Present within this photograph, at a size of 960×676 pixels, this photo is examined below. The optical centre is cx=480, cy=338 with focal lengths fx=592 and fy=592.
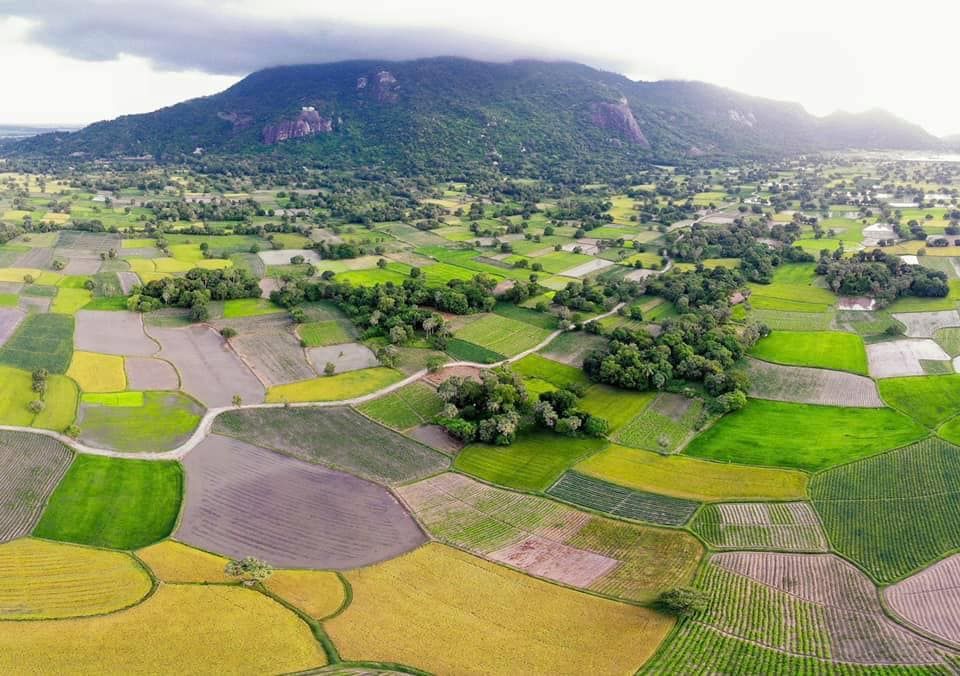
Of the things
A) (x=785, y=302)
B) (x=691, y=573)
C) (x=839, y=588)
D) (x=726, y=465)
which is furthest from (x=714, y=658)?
(x=785, y=302)

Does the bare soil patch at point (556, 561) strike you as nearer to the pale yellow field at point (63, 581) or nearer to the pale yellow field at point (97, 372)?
the pale yellow field at point (63, 581)

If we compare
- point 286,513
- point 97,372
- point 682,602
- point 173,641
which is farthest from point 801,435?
point 97,372

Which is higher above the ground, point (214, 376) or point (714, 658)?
point (214, 376)

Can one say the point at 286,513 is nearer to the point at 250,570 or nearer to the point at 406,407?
the point at 250,570

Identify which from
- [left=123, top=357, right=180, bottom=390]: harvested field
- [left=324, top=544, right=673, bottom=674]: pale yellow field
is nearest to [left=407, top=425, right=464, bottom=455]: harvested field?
[left=324, top=544, right=673, bottom=674]: pale yellow field

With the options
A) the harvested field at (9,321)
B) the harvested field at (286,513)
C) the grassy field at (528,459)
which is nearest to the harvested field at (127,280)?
the harvested field at (9,321)

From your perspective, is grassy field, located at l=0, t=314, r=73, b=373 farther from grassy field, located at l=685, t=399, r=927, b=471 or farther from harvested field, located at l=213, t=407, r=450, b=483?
grassy field, located at l=685, t=399, r=927, b=471

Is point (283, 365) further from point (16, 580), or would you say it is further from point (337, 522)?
point (16, 580)
